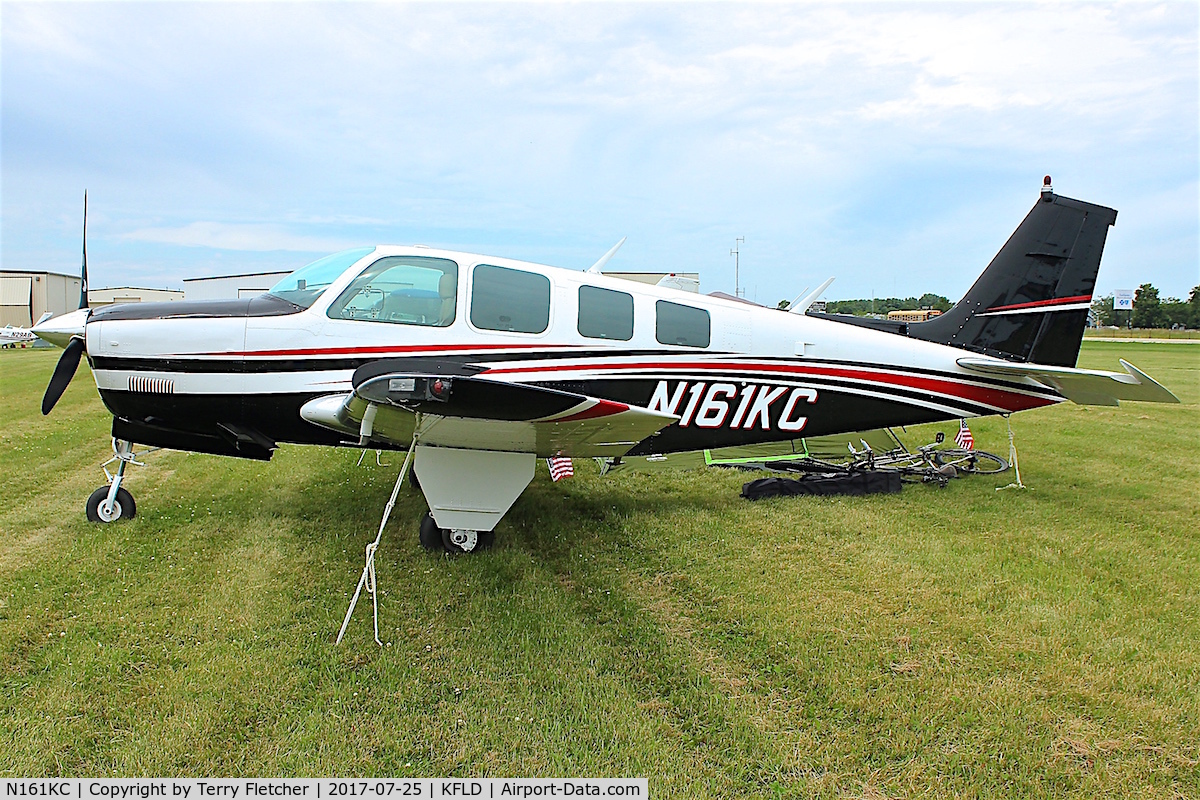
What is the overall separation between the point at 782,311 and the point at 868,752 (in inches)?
138

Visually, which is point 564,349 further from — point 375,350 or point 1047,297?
point 1047,297

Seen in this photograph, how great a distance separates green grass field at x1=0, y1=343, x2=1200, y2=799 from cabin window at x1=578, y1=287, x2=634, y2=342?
1708 millimetres

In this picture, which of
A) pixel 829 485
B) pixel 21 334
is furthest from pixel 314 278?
pixel 21 334

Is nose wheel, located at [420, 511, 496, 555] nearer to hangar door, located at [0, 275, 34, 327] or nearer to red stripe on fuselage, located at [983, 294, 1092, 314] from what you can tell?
red stripe on fuselage, located at [983, 294, 1092, 314]

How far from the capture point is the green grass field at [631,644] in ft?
9.36

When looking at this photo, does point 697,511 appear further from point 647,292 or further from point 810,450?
point 810,450

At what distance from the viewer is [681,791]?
268 cm

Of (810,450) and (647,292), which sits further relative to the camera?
(810,450)

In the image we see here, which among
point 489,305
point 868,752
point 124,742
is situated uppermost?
point 489,305

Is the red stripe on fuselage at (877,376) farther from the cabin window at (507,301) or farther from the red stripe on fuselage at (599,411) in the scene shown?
the red stripe on fuselage at (599,411)

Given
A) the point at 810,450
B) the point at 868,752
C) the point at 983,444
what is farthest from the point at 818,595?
the point at 983,444

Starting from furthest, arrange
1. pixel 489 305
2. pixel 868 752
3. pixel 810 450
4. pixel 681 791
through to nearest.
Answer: pixel 810 450 → pixel 489 305 → pixel 868 752 → pixel 681 791

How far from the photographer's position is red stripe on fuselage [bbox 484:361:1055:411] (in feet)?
16.4

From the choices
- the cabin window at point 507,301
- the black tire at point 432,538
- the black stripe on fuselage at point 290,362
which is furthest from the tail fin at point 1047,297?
the black tire at point 432,538
